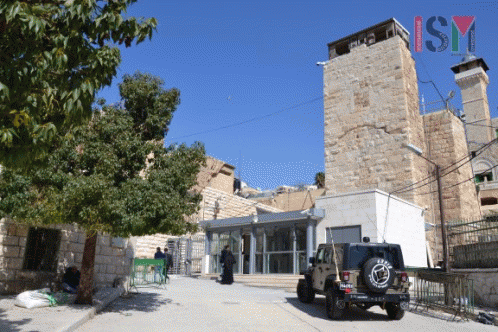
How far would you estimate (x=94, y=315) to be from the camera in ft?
31.4

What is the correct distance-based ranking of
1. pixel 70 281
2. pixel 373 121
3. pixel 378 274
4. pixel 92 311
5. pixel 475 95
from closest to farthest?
pixel 92 311 → pixel 378 274 → pixel 70 281 → pixel 373 121 → pixel 475 95

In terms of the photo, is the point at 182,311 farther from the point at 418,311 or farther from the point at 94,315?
the point at 418,311

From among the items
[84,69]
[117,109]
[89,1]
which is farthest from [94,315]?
[89,1]

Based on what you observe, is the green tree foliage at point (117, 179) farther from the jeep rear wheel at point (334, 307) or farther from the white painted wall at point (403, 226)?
the white painted wall at point (403, 226)

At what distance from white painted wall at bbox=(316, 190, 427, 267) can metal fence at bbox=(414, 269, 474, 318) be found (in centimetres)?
591

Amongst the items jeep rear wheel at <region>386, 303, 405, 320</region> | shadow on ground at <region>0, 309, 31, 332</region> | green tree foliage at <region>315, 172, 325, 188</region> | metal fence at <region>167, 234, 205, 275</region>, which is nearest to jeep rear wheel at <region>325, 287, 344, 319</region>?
jeep rear wheel at <region>386, 303, 405, 320</region>

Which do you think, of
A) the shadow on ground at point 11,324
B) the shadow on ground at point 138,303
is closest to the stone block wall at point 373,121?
the shadow on ground at point 138,303

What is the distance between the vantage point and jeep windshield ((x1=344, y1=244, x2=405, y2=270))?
10039 mm

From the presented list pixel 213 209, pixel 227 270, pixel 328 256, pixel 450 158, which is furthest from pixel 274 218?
pixel 450 158

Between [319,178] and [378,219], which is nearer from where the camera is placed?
[378,219]

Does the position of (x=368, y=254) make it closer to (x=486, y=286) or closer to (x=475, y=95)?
(x=486, y=286)

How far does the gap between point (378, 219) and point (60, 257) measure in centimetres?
1292

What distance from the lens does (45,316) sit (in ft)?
27.7

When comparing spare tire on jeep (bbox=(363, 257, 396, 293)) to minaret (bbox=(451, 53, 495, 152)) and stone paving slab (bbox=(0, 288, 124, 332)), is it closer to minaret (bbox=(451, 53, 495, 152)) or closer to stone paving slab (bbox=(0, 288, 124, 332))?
stone paving slab (bbox=(0, 288, 124, 332))
